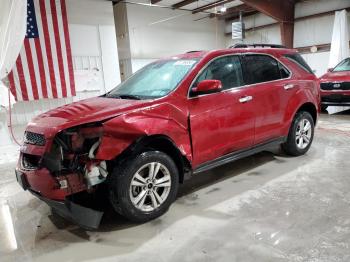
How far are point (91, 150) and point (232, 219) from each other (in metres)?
1.36

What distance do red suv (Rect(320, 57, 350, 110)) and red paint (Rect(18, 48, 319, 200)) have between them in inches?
158

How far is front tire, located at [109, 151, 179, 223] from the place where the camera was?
239 centimetres

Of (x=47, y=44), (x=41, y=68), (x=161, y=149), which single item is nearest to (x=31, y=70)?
(x=41, y=68)

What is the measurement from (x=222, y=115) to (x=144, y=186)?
1.12 metres

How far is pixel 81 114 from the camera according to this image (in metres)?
2.46

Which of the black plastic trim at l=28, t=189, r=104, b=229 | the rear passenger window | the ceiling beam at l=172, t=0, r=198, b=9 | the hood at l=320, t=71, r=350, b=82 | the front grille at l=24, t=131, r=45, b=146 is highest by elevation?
the ceiling beam at l=172, t=0, r=198, b=9

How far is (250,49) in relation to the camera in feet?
11.7

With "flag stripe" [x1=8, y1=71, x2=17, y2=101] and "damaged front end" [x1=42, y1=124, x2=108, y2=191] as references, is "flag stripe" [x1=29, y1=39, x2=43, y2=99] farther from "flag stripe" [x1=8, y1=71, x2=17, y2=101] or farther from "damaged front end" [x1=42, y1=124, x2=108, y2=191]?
"damaged front end" [x1=42, y1=124, x2=108, y2=191]

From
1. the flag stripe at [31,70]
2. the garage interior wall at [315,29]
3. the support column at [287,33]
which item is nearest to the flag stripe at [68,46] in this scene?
the flag stripe at [31,70]

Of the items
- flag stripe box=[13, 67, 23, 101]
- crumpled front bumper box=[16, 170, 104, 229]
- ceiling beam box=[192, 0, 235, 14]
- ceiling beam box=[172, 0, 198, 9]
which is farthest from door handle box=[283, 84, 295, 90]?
ceiling beam box=[172, 0, 198, 9]

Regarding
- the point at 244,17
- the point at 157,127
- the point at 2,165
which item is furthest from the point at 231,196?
the point at 244,17

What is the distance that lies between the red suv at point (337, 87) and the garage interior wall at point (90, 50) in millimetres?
5843

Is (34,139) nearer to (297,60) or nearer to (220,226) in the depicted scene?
(220,226)

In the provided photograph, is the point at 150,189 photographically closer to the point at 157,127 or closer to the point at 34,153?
the point at 157,127
